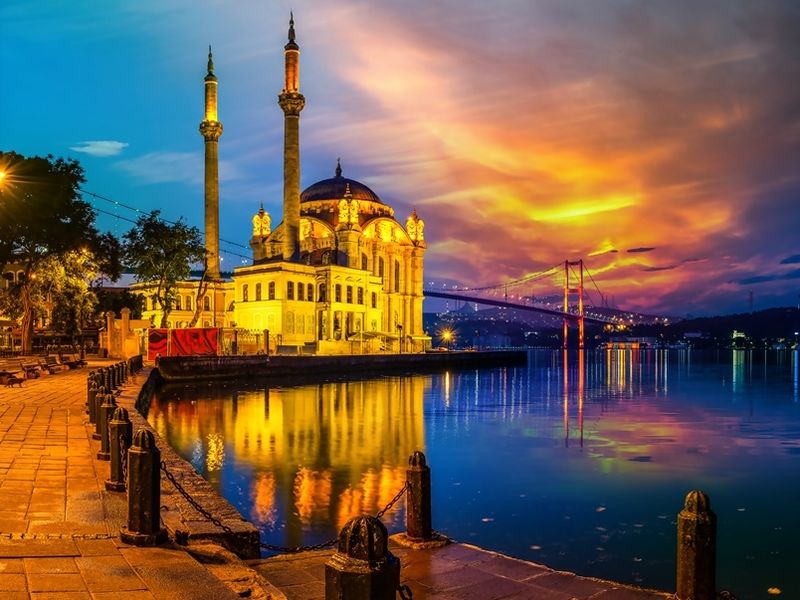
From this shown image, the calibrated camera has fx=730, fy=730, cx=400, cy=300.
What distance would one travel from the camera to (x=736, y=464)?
18453 mm

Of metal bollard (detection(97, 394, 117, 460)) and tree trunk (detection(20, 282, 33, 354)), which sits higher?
tree trunk (detection(20, 282, 33, 354))

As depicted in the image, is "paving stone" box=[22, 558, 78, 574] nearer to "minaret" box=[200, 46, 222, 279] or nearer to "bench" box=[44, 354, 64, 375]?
"bench" box=[44, 354, 64, 375]

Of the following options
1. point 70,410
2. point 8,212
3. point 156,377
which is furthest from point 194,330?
point 70,410

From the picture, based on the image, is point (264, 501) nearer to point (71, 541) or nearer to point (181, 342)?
point (71, 541)

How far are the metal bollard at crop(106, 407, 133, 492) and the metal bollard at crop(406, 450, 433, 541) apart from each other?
3.13m

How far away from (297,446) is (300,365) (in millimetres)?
29954

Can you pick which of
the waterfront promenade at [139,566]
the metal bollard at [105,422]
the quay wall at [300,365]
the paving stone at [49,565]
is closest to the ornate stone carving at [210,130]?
the quay wall at [300,365]

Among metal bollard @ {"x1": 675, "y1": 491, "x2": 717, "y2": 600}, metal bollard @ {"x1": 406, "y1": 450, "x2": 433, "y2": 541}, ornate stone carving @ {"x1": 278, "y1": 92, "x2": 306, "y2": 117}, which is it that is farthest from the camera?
ornate stone carving @ {"x1": 278, "y1": 92, "x2": 306, "y2": 117}

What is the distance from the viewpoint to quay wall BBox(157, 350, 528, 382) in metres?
39.9

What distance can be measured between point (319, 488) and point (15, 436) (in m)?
5.47

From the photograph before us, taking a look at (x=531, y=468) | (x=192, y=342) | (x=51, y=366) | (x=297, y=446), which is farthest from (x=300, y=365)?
(x=531, y=468)

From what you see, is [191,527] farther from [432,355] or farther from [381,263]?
[381,263]

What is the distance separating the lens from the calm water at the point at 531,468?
10.7m

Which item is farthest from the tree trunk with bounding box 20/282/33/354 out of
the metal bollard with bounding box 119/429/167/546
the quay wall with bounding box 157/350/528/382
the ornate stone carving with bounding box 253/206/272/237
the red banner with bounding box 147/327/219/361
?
the ornate stone carving with bounding box 253/206/272/237
